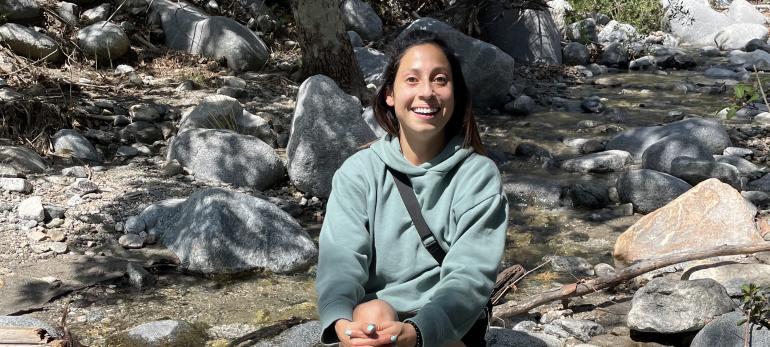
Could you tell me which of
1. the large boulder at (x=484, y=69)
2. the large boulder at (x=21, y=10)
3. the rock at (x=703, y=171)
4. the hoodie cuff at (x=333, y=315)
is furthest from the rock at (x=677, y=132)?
the large boulder at (x=21, y=10)

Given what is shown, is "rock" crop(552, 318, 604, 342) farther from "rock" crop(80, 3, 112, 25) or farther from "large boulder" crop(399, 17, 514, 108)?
"rock" crop(80, 3, 112, 25)

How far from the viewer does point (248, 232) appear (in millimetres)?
5215

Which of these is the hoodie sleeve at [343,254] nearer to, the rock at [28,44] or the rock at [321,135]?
the rock at [321,135]

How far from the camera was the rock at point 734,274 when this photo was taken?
15.1 ft

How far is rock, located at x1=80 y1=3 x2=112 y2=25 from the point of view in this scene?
32.6ft

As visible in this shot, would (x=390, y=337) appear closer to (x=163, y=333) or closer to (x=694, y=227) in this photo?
(x=163, y=333)

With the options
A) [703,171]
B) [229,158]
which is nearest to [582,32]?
[703,171]

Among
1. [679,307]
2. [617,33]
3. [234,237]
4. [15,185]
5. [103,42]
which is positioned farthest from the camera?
[617,33]

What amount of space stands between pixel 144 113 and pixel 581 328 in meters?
4.65

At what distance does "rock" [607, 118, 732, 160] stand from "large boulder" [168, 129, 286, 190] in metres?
3.37

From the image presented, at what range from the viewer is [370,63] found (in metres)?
10.0

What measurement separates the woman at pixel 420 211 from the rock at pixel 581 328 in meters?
1.58

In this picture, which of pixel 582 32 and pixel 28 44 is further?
pixel 582 32

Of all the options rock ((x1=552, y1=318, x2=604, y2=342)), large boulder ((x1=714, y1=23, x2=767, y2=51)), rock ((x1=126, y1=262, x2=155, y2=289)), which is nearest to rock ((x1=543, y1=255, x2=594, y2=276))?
rock ((x1=552, y1=318, x2=604, y2=342))
